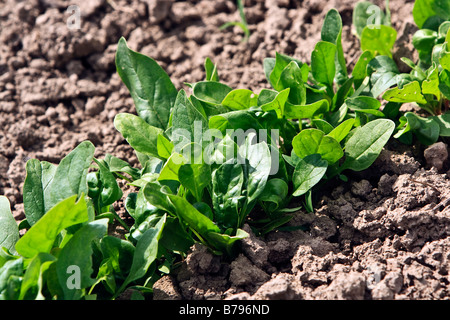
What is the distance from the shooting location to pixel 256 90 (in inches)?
103

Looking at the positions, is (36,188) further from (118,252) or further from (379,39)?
(379,39)

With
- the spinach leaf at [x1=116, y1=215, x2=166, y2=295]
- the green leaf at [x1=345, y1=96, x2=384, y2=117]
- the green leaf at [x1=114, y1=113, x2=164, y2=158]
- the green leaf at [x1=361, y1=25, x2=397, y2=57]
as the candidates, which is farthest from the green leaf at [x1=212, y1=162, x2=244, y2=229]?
the green leaf at [x1=361, y1=25, x2=397, y2=57]

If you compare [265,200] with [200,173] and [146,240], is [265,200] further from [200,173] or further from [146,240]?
[146,240]

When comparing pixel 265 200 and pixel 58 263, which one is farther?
pixel 265 200

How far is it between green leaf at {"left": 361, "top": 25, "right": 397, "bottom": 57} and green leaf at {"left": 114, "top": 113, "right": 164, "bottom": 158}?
3.38 ft

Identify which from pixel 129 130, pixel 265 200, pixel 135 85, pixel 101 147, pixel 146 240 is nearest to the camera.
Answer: pixel 146 240

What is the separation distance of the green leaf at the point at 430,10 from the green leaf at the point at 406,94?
1.60 ft

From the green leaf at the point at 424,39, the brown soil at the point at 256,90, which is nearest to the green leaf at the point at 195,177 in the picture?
the brown soil at the point at 256,90

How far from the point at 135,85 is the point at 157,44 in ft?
2.50

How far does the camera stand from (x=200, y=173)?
1839mm

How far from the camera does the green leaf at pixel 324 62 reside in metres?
2.18

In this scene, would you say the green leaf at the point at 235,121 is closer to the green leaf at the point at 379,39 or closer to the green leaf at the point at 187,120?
the green leaf at the point at 187,120

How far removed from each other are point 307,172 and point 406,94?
20.1 inches
